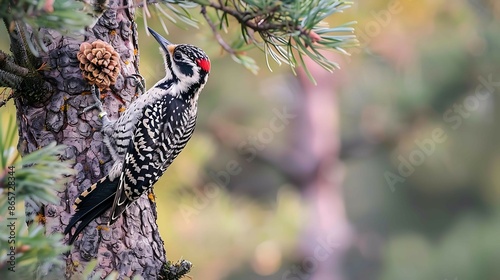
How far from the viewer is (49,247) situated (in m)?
0.93

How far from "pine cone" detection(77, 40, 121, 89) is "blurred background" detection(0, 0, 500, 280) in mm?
2404

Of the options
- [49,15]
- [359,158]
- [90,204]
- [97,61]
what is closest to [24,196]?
[49,15]

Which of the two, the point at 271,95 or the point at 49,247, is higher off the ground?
the point at 49,247

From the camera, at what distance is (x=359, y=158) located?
20.2 feet

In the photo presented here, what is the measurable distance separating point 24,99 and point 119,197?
312mm

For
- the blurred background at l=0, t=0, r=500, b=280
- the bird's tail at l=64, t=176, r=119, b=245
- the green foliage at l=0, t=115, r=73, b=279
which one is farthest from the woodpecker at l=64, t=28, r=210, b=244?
the blurred background at l=0, t=0, r=500, b=280

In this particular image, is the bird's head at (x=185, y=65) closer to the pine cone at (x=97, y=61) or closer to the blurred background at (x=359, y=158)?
the pine cone at (x=97, y=61)

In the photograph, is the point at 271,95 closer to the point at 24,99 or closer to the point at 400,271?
Answer: the point at 400,271

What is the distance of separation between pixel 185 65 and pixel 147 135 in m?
0.28

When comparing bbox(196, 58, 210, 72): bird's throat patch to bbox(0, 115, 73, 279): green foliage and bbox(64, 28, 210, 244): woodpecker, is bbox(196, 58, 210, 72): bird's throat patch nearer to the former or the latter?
bbox(64, 28, 210, 244): woodpecker

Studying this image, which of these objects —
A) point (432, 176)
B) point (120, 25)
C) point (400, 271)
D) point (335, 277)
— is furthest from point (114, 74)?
point (432, 176)

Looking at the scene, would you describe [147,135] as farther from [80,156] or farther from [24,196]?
[24,196]

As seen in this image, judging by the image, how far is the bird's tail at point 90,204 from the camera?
1.60 metres

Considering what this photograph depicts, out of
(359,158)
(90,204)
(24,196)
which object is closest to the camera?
(24,196)
